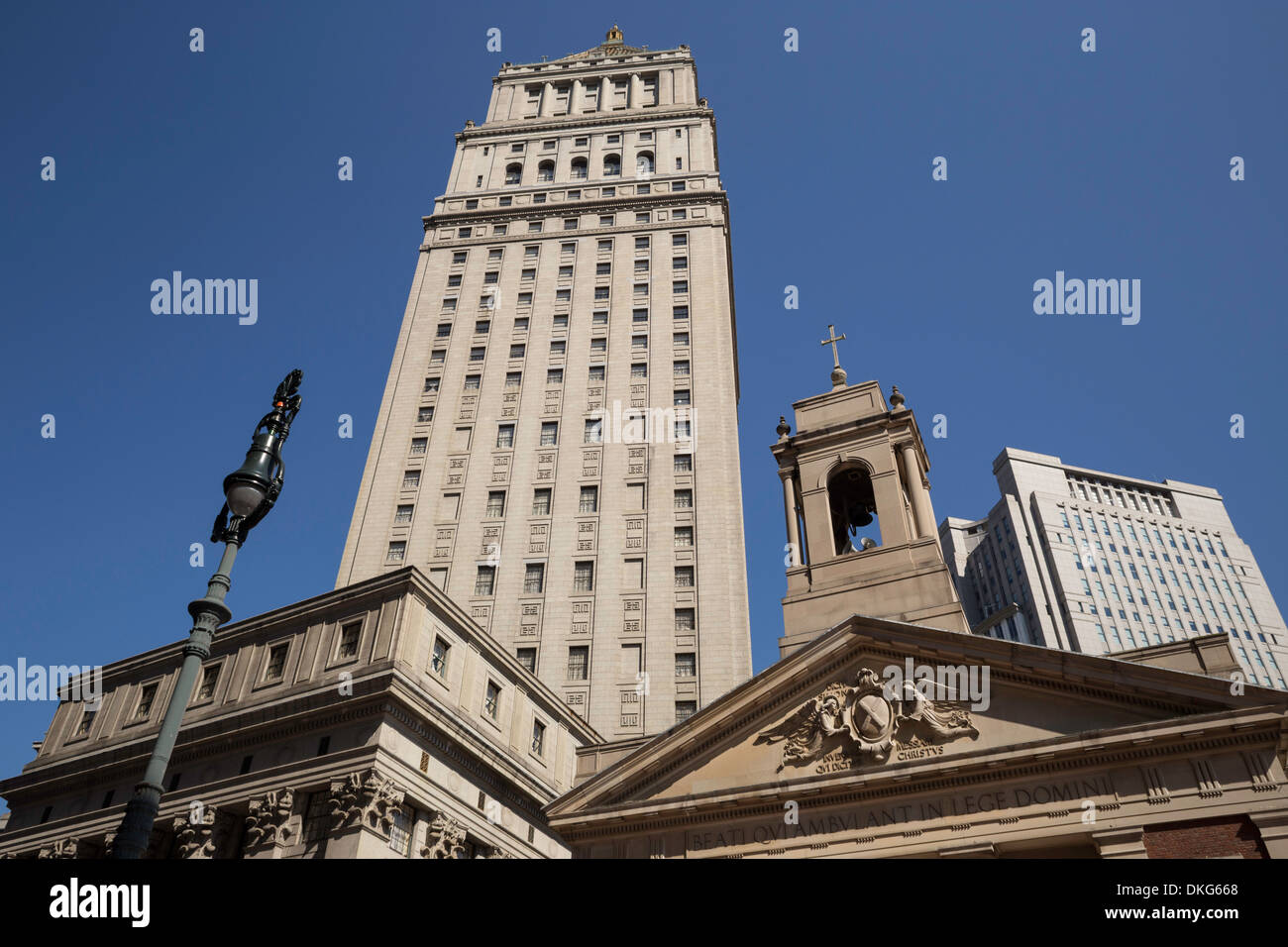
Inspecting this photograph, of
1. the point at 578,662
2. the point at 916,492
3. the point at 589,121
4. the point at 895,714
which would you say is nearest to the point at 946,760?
the point at 895,714

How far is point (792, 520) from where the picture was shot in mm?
29578

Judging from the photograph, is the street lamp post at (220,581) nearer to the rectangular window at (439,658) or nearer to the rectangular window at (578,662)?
the rectangular window at (439,658)

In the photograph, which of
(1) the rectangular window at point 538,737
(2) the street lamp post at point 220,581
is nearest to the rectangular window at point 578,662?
(1) the rectangular window at point 538,737

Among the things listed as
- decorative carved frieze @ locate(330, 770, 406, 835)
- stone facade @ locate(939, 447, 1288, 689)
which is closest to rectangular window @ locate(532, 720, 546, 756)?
decorative carved frieze @ locate(330, 770, 406, 835)

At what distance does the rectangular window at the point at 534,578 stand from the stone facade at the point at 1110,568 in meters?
71.6

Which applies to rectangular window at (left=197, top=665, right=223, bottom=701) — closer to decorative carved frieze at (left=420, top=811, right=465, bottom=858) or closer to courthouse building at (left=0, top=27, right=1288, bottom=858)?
courthouse building at (left=0, top=27, right=1288, bottom=858)

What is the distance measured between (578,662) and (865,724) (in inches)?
986

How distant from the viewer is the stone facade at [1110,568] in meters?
110

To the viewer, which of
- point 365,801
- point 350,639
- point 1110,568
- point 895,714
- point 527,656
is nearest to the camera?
point 895,714

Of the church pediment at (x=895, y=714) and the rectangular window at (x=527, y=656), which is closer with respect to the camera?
the church pediment at (x=895, y=714)

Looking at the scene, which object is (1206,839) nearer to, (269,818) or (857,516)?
(857,516)

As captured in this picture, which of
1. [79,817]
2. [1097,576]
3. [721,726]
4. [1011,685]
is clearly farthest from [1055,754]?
[1097,576]

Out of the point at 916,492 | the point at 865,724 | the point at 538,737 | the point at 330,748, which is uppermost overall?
the point at 916,492
